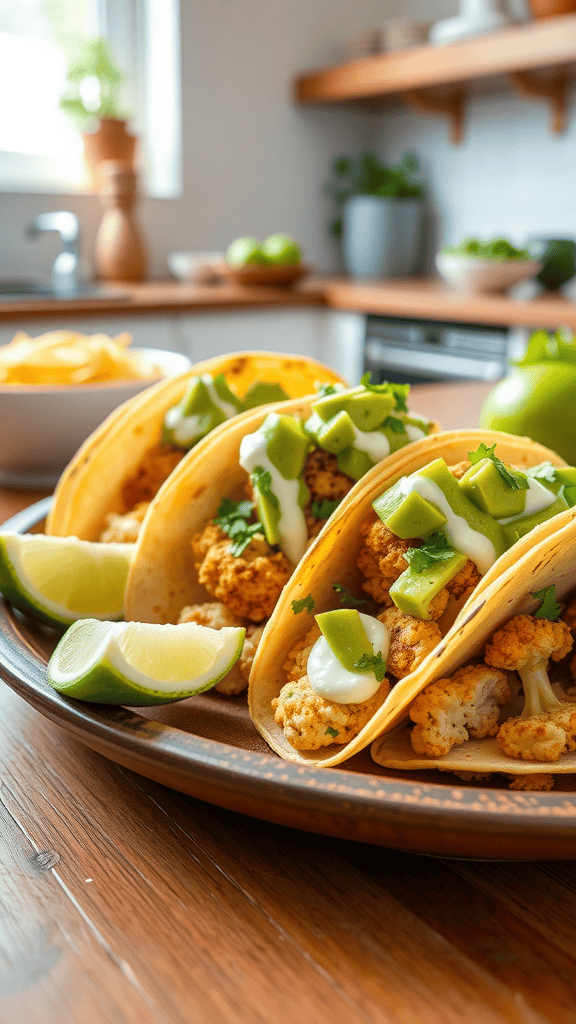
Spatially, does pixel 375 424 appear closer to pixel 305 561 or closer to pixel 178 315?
pixel 305 561

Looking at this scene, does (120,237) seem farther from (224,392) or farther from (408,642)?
(408,642)

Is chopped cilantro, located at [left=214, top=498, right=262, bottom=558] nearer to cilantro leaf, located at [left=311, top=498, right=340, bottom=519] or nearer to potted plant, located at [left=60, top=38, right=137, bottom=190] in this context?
cilantro leaf, located at [left=311, top=498, right=340, bottom=519]

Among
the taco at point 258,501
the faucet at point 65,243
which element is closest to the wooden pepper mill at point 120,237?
the faucet at point 65,243

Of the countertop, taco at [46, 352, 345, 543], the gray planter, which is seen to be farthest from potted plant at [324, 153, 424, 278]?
taco at [46, 352, 345, 543]

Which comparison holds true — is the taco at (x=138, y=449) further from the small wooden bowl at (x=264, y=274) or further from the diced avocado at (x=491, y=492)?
the small wooden bowl at (x=264, y=274)

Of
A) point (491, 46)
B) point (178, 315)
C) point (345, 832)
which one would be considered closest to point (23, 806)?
point (345, 832)

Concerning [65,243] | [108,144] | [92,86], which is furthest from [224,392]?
[92,86]
